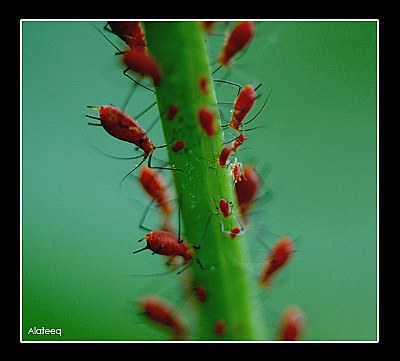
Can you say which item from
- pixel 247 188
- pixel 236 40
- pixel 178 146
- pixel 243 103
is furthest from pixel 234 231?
pixel 236 40

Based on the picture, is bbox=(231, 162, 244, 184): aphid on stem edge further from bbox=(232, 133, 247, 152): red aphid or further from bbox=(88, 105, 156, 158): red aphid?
bbox=(88, 105, 156, 158): red aphid

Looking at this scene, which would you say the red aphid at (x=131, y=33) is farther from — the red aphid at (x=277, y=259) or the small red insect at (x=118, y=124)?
the red aphid at (x=277, y=259)

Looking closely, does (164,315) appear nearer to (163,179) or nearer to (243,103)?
(163,179)

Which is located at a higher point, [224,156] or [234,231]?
[224,156]

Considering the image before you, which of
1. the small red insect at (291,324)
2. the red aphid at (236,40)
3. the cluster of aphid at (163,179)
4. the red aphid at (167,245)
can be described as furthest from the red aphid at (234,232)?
the red aphid at (236,40)

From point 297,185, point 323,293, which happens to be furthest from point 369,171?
point 323,293

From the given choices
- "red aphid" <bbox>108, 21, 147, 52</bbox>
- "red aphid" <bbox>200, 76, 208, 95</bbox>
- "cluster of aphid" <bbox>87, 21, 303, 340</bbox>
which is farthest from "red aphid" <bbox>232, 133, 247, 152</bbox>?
"red aphid" <bbox>108, 21, 147, 52</bbox>
